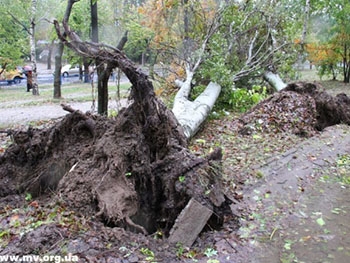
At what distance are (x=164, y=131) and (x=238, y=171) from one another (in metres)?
1.67

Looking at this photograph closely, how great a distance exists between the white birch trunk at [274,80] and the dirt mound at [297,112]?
84.2 inches

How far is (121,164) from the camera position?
415 centimetres

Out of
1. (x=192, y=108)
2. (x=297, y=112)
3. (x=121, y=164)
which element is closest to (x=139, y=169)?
(x=121, y=164)

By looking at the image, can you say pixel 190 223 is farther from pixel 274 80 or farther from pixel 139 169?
pixel 274 80

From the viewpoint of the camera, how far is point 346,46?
1897cm

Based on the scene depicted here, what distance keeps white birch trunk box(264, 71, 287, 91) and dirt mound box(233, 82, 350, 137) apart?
214 centimetres

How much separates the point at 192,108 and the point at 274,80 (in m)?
5.55

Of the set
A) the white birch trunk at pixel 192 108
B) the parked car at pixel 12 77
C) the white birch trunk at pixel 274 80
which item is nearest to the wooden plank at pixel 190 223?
the white birch trunk at pixel 192 108

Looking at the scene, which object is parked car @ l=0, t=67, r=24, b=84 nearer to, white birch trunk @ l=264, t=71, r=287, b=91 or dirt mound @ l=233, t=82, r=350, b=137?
white birch trunk @ l=264, t=71, r=287, b=91

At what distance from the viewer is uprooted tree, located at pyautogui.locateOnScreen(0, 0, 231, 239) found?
391cm

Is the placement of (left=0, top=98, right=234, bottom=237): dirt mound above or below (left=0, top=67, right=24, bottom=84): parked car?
below

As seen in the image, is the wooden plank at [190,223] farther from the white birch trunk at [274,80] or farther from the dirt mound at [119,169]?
the white birch trunk at [274,80]

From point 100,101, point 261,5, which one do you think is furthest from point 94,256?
point 261,5

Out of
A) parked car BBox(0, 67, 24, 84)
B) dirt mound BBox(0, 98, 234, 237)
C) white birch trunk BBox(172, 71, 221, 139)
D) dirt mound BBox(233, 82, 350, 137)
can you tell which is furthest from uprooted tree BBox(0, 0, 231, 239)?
parked car BBox(0, 67, 24, 84)
